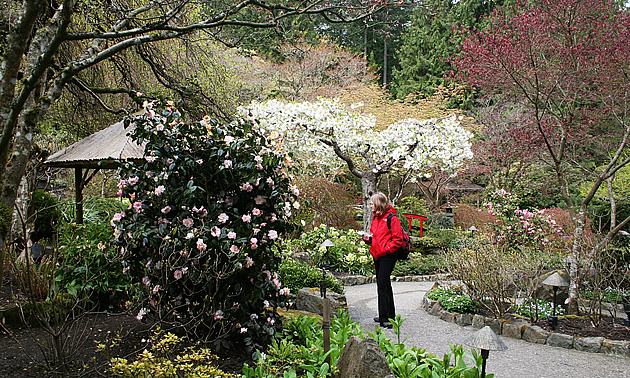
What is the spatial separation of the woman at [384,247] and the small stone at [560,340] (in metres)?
1.74

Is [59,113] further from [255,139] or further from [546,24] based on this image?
[546,24]

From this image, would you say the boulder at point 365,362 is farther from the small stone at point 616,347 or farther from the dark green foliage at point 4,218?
the small stone at point 616,347

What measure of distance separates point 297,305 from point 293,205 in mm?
2110

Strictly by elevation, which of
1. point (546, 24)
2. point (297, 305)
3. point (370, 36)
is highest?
point (370, 36)

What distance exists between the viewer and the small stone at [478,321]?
17.6ft

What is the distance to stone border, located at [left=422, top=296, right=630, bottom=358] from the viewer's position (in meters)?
4.48

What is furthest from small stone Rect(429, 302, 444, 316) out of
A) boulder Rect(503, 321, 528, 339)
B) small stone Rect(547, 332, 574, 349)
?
small stone Rect(547, 332, 574, 349)

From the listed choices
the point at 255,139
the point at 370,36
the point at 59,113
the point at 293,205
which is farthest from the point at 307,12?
the point at 370,36

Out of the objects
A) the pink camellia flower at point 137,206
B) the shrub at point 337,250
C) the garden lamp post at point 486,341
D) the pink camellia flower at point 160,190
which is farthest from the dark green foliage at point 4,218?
the shrub at point 337,250

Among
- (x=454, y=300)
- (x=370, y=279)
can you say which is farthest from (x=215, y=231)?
(x=370, y=279)

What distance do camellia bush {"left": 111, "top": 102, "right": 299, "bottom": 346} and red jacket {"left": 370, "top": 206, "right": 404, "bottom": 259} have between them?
1.72 metres

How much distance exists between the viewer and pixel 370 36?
26.3 meters

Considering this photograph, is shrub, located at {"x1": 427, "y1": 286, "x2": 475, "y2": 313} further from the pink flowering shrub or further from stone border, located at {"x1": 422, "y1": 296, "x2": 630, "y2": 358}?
the pink flowering shrub

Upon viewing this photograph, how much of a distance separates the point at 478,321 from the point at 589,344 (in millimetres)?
1199
